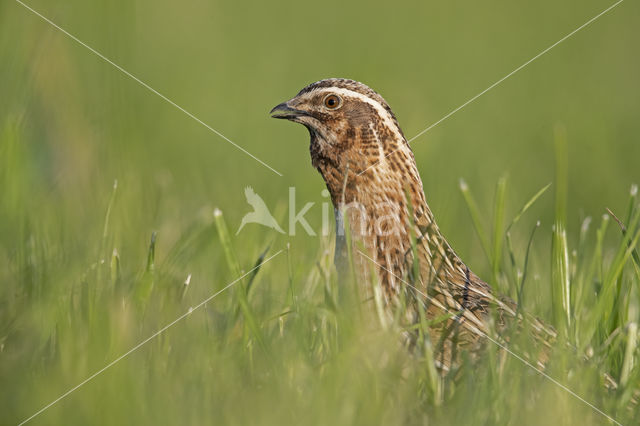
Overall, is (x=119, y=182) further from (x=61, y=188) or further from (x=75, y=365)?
(x=75, y=365)

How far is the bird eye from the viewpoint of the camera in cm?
425

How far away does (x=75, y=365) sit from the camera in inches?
117

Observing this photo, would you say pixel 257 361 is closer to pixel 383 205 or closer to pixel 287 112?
pixel 383 205

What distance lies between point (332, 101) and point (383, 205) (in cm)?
64

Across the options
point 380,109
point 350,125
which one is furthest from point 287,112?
point 380,109

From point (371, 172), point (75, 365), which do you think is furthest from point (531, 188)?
point (75, 365)

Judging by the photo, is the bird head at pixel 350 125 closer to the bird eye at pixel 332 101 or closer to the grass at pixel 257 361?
the bird eye at pixel 332 101

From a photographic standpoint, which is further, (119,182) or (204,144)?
(204,144)

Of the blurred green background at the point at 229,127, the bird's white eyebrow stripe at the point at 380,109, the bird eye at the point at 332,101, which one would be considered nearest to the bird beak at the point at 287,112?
the bird eye at the point at 332,101

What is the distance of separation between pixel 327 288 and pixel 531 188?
485 centimetres

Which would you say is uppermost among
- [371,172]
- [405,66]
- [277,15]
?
[277,15]

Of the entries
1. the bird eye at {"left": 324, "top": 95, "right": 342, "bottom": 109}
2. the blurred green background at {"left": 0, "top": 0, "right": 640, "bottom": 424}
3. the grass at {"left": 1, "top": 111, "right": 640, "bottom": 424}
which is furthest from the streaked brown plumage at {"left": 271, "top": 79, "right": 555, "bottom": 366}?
the blurred green background at {"left": 0, "top": 0, "right": 640, "bottom": 424}

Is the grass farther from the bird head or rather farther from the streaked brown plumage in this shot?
the bird head

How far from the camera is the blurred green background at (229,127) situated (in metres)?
3.89
